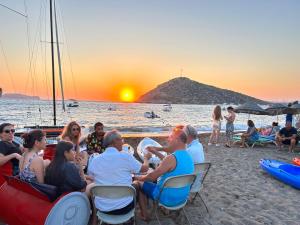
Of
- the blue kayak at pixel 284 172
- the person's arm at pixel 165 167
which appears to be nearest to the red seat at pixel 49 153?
the person's arm at pixel 165 167

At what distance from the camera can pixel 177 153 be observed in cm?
385

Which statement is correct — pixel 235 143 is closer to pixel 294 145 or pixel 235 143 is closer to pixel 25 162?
pixel 294 145

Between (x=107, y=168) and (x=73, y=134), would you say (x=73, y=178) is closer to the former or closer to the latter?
(x=107, y=168)

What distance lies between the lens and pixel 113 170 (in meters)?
3.49

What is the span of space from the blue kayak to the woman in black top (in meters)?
5.21

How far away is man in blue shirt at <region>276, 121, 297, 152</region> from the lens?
436 inches

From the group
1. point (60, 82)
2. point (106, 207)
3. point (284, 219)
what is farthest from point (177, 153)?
point (60, 82)

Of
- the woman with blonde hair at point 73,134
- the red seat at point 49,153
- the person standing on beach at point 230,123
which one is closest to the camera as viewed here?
the red seat at point 49,153

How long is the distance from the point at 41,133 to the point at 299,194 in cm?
547

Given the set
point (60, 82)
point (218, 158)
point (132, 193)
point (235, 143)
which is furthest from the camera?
point (60, 82)

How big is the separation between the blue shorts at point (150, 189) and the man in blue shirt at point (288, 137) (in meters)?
8.88

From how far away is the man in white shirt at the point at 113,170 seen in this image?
11.4ft

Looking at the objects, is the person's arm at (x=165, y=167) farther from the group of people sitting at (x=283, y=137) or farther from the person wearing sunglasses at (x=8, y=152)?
the group of people sitting at (x=283, y=137)

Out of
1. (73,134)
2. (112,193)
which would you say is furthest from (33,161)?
(73,134)
